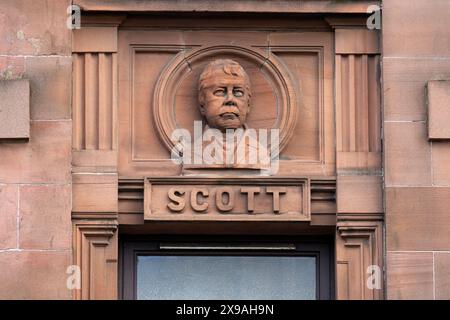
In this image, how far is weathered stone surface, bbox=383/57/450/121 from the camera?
25750 millimetres

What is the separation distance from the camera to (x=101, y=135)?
1018 inches

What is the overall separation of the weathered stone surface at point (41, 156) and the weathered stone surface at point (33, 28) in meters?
0.84

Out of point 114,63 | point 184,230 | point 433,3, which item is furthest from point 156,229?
point 433,3

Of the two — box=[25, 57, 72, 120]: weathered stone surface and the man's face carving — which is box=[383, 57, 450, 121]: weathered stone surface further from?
box=[25, 57, 72, 120]: weathered stone surface

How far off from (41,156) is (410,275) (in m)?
4.17

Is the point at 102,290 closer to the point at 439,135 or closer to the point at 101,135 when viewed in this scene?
the point at 101,135


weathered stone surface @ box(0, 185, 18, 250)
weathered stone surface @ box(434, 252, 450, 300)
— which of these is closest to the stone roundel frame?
weathered stone surface @ box(0, 185, 18, 250)

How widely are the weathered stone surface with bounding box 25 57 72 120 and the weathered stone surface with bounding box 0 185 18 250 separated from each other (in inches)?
35.4

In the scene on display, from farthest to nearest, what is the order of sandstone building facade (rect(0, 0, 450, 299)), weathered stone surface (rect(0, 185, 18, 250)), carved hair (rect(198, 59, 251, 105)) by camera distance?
carved hair (rect(198, 59, 251, 105)) < sandstone building facade (rect(0, 0, 450, 299)) < weathered stone surface (rect(0, 185, 18, 250))

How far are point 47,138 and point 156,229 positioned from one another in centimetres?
158

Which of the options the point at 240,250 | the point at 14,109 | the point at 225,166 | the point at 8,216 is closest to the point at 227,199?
the point at 225,166

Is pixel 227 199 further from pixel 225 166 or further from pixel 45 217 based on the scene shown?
pixel 45 217
